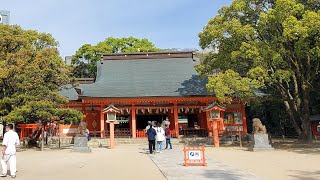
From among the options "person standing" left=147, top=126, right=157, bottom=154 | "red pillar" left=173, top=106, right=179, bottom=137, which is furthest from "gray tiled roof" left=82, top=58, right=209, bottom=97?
"person standing" left=147, top=126, right=157, bottom=154

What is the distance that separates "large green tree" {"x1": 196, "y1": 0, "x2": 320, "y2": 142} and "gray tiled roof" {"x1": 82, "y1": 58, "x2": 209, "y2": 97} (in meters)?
5.14

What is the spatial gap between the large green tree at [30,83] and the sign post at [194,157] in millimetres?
9212

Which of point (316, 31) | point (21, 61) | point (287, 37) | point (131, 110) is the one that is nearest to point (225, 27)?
point (287, 37)

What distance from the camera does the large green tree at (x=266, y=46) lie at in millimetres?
16969

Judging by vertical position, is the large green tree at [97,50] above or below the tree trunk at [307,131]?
above

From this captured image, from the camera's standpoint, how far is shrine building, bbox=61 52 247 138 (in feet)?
81.0

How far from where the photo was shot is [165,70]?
29.4 m

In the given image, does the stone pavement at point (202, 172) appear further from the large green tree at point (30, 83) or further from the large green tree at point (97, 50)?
the large green tree at point (97, 50)

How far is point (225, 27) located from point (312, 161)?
10.3 meters

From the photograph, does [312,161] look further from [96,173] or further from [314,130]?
[314,130]

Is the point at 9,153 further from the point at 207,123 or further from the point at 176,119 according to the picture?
the point at 207,123

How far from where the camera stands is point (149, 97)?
80.5 ft

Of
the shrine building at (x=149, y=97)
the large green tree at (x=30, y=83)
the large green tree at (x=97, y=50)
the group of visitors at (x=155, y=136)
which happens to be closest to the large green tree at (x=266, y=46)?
the shrine building at (x=149, y=97)

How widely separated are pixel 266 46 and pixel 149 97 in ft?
32.4
